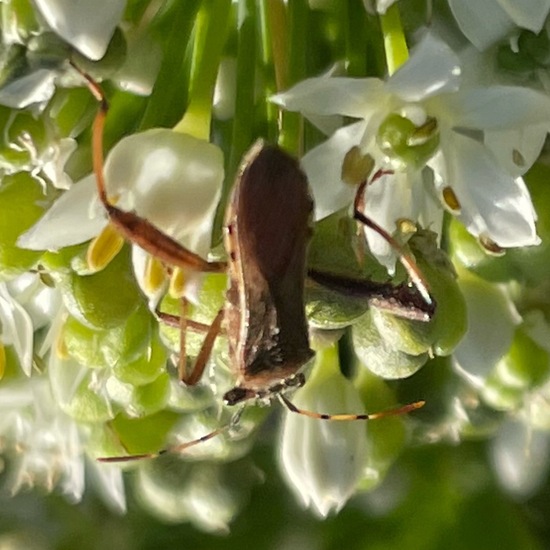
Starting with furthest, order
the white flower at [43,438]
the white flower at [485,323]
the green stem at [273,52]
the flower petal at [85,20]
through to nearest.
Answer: the white flower at [43,438] < the white flower at [485,323] < the green stem at [273,52] < the flower petal at [85,20]

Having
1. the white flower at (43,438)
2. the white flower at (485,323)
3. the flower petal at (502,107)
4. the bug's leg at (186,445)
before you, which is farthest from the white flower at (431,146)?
the white flower at (43,438)

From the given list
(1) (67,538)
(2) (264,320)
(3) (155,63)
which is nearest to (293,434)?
(2) (264,320)

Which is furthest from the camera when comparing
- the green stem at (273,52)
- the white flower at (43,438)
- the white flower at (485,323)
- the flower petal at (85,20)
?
the white flower at (43,438)

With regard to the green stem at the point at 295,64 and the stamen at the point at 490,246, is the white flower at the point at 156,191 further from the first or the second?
the stamen at the point at 490,246

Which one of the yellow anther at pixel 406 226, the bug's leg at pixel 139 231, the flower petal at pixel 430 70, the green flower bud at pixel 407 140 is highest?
the flower petal at pixel 430 70

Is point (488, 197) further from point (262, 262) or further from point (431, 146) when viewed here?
point (262, 262)

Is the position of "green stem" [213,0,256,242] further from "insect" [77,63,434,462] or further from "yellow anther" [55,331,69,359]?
"yellow anther" [55,331,69,359]


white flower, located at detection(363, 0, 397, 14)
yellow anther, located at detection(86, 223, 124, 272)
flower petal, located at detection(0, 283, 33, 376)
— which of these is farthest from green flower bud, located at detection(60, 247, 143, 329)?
white flower, located at detection(363, 0, 397, 14)

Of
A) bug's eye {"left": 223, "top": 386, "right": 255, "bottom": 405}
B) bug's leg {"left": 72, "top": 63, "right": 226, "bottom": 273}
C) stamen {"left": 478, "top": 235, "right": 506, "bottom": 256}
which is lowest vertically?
bug's eye {"left": 223, "top": 386, "right": 255, "bottom": 405}
